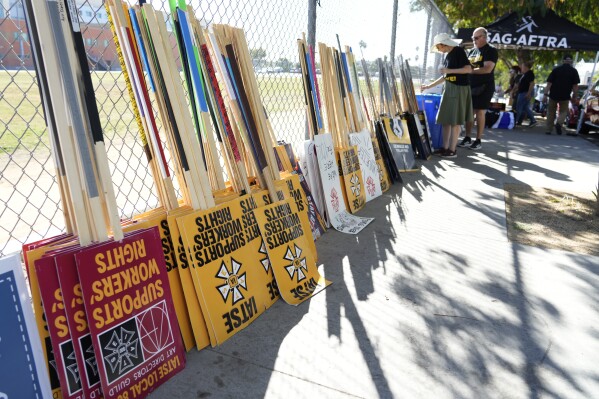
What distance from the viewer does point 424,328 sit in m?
2.49

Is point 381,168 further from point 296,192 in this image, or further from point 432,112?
point 432,112

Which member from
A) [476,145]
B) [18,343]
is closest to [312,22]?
[18,343]

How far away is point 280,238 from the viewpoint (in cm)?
286

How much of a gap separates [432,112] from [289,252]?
6.08 meters

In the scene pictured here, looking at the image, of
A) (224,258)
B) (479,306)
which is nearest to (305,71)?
(224,258)

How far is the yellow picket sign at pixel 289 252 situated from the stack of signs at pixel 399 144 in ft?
11.5

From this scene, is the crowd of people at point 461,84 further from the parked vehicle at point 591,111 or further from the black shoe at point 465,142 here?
the parked vehicle at point 591,111

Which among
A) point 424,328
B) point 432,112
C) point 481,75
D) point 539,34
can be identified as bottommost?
point 424,328

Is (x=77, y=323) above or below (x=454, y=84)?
below

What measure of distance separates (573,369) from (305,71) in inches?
121

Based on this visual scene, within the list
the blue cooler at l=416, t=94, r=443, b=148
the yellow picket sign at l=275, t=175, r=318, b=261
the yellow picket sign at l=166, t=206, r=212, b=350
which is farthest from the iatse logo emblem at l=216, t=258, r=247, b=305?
the blue cooler at l=416, t=94, r=443, b=148

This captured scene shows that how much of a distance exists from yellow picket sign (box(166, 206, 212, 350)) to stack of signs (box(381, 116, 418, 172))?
4.42 m

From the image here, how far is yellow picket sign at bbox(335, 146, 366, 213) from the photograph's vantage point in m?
4.38

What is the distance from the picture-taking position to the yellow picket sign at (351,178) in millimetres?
4383
